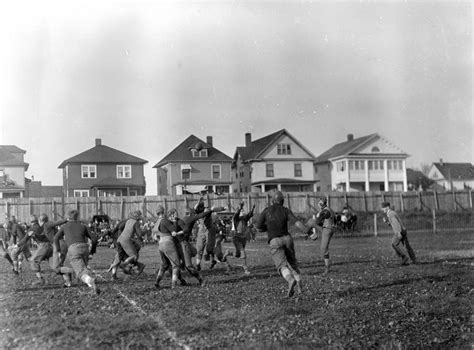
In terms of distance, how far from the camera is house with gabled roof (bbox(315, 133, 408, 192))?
217 ft

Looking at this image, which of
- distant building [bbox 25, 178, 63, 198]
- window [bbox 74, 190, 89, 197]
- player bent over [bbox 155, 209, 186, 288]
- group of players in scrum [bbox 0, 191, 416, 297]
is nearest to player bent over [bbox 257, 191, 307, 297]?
group of players in scrum [bbox 0, 191, 416, 297]

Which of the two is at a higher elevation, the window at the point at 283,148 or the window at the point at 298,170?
the window at the point at 283,148

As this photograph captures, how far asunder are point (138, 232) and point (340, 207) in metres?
35.2

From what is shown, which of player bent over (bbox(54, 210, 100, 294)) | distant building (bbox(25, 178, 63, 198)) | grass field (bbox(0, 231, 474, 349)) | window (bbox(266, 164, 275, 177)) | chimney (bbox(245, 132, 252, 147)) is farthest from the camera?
distant building (bbox(25, 178, 63, 198))

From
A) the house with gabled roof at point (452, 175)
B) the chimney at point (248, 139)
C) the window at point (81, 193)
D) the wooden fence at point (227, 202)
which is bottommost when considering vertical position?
the wooden fence at point (227, 202)

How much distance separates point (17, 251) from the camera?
16.7m

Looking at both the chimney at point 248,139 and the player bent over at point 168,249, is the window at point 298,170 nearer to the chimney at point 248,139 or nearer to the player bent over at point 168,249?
the chimney at point 248,139

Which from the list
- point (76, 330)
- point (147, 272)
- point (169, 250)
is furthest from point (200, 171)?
point (76, 330)

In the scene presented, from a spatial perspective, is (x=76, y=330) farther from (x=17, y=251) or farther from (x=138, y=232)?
(x=17, y=251)

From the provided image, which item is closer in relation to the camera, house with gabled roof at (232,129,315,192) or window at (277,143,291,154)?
house with gabled roof at (232,129,315,192)

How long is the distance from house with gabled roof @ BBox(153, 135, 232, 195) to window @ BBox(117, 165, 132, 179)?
3.80 m

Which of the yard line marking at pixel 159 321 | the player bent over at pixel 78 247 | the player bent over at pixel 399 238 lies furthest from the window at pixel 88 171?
the yard line marking at pixel 159 321

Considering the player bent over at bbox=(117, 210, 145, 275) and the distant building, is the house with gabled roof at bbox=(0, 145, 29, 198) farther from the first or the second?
the player bent over at bbox=(117, 210, 145, 275)

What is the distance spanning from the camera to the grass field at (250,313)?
795 cm
